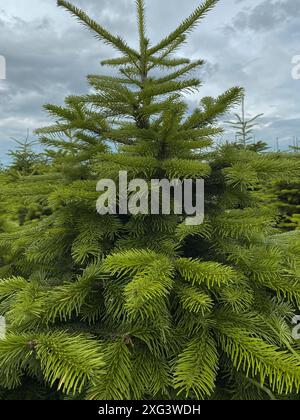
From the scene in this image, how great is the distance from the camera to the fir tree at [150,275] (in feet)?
4.39

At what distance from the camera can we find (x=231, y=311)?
1502mm

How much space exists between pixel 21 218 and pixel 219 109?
4.09 m

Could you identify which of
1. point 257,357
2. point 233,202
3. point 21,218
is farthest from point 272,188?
point 257,357

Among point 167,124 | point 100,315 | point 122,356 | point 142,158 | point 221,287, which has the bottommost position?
point 122,356

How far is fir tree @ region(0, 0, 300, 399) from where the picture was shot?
1339 millimetres

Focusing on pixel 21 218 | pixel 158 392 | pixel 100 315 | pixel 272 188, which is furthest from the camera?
pixel 272 188

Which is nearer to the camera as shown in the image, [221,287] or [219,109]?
[221,287]

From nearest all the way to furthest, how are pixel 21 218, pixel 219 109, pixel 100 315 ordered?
1. pixel 100 315
2. pixel 219 109
3. pixel 21 218

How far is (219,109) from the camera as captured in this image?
1700 mm

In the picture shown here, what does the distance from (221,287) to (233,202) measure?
42 centimetres

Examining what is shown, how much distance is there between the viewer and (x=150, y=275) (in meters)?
1.34

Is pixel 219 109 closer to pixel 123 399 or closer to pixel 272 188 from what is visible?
pixel 123 399

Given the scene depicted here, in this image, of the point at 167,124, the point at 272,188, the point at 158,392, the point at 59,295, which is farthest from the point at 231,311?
the point at 272,188

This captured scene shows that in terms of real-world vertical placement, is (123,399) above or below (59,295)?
below
